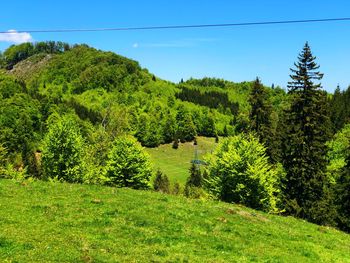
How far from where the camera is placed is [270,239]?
73.6ft

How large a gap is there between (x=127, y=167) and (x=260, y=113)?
65.6 feet

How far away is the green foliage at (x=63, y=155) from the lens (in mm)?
56344

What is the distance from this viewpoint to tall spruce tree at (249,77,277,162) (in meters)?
51.9

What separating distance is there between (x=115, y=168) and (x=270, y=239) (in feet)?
111

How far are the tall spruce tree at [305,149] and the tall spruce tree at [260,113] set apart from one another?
6716 mm

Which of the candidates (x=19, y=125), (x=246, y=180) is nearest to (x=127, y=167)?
(x=246, y=180)

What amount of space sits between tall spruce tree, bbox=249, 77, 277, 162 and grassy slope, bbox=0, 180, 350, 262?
75.6ft

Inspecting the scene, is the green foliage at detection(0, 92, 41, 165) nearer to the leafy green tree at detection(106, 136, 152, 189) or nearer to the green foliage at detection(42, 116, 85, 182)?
the green foliage at detection(42, 116, 85, 182)

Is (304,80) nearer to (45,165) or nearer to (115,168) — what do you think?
(115,168)

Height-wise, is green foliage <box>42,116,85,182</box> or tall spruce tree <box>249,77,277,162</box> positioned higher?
tall spruce tree <box>249,77,277,162</box>

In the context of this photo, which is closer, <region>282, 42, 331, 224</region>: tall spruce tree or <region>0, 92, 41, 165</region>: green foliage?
<region>282, 42, 331, 224</region>: tall spruce tree

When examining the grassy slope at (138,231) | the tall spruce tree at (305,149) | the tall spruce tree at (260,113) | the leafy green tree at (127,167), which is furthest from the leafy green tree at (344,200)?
the leafy green tree at (127,167)

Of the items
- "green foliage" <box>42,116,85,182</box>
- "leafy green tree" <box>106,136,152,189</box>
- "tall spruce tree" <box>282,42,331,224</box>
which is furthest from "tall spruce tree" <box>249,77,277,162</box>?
"green foliage" <box>42,116,85,182</box>

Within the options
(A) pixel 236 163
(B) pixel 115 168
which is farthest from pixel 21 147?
(A) pixel 236 163
